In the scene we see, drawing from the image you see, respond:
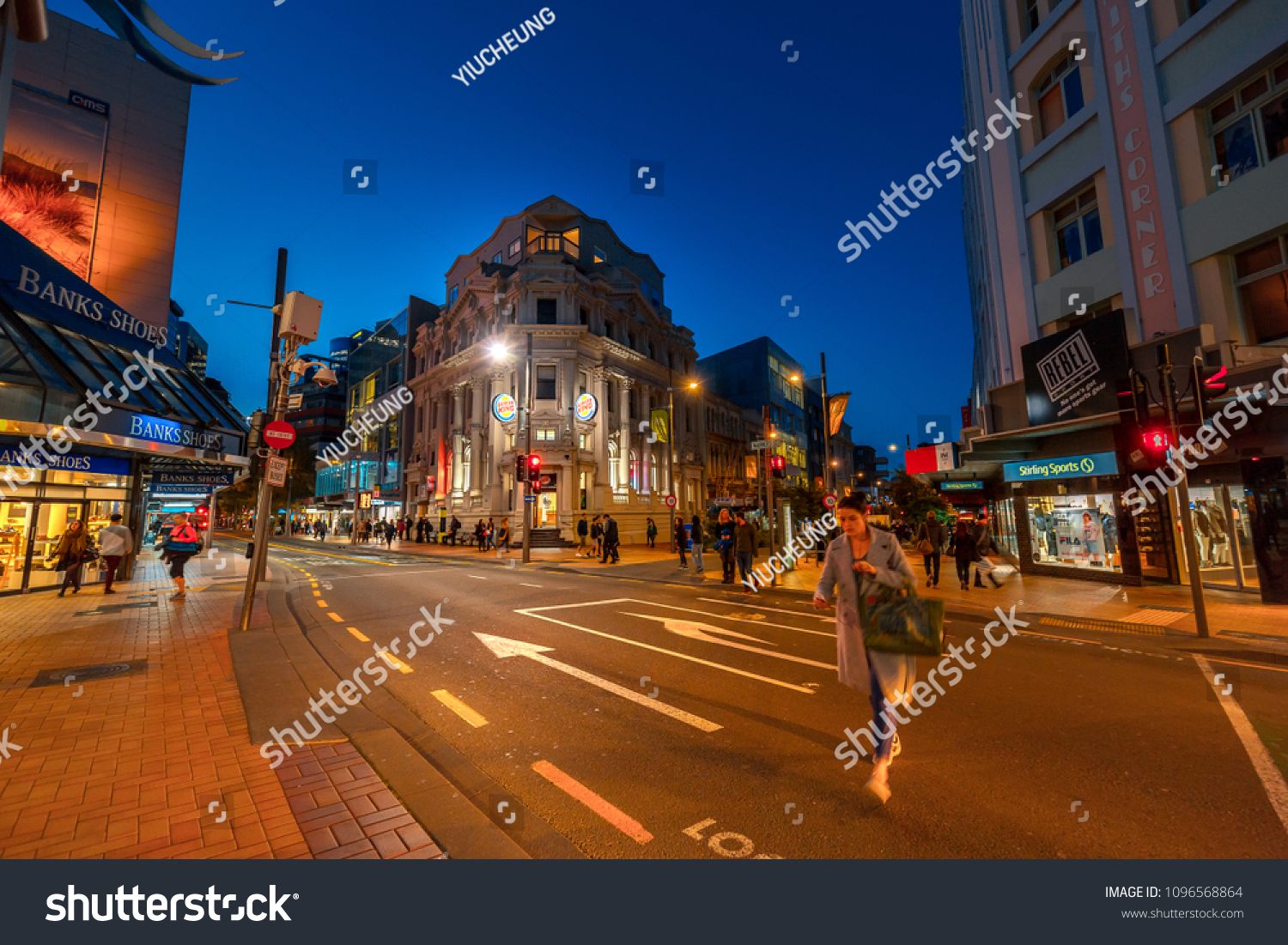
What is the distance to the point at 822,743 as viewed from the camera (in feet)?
14.1

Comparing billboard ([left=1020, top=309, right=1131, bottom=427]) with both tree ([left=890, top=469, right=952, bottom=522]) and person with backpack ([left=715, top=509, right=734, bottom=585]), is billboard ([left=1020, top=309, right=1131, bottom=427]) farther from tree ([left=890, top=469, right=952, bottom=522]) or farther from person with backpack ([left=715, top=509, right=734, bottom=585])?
tree ([left=890, top=469, right=952, bottom=522])

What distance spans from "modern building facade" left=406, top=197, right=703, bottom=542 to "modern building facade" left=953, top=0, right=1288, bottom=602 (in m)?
19.6

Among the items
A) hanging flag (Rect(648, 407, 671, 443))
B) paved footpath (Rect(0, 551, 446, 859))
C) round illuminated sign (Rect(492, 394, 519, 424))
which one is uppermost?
round illuminated sign (Rect(492, 394, 519, 424))

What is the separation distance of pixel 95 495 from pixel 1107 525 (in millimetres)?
25853

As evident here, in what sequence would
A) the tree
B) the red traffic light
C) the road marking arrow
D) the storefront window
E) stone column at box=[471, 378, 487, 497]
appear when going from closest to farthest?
1. the road marking arrow
2. the red traffic light
3. the storefront window
4. the tree
5. stone column at box=[471, 378, 487, 497]

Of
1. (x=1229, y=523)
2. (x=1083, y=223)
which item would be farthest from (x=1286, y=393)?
(x=1083, y=223)

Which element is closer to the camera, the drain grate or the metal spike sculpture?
the metal spike sculpture

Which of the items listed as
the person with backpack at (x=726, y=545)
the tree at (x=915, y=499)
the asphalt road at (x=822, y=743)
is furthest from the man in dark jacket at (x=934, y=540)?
the tree at (x=915, y=499)

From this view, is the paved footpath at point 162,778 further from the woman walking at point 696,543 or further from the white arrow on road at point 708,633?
the woman walking at point 696,543

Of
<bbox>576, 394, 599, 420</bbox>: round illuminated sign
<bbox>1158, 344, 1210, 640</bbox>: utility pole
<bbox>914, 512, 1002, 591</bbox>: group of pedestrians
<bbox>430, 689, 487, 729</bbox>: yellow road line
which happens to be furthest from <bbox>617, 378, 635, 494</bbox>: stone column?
<bbox>430, 689, 487, 729</bbox>: yellow road line

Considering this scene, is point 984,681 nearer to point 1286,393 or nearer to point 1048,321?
point 1286,393

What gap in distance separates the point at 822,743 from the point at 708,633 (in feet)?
13.9

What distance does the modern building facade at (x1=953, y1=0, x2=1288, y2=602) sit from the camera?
10.1 meters

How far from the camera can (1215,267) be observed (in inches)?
422
